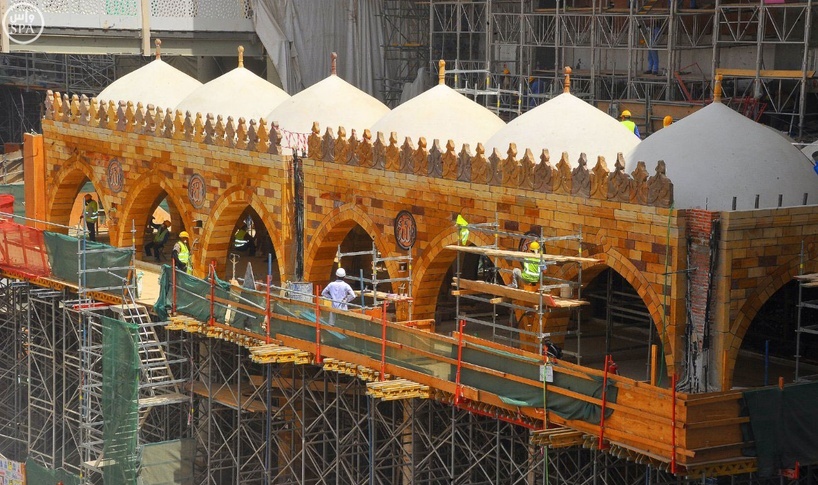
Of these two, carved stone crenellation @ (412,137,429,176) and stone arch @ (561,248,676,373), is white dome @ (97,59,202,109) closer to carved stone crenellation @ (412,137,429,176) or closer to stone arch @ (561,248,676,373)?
carved stone crenellation @ (412,137,429,176)

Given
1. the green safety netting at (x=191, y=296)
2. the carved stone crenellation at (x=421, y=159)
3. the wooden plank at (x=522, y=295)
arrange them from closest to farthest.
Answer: the wooden plank at (x=522, y=295) < the carved stone crenellation at (x=421, y=159) < the green safety netting at (x=191, y=296)

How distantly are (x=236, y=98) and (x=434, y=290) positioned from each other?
968cm

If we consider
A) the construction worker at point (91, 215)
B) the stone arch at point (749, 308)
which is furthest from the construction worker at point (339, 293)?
the construction worker at point (91, 215)

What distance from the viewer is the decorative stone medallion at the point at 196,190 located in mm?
36781

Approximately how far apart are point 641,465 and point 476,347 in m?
3.19

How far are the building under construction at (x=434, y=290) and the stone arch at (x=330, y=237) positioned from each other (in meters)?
0.05

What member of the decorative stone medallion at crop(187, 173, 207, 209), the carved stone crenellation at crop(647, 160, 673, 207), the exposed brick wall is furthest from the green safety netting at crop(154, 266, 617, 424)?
the decorative stone medallion at crop(187, 173, 207, 209)

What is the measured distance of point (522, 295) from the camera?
26734 mm

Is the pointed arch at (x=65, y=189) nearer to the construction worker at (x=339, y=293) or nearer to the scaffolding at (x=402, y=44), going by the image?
the scaffolding at (x=402, y=44)

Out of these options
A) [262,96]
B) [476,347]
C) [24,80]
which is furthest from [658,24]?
[24,80]

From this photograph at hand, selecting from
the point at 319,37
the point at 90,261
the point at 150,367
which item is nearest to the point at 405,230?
the point at 150,367

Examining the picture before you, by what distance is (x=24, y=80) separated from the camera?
5225cm

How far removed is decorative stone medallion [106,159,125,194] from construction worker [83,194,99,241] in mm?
2144

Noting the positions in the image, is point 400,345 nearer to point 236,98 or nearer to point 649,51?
point 236,98
